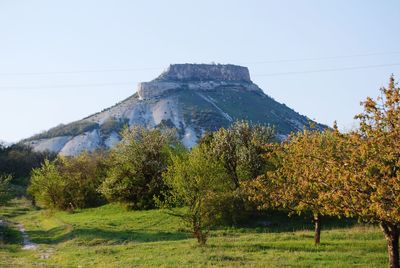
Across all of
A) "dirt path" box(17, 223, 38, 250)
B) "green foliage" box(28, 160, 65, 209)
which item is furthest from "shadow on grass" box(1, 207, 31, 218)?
"dirt path" box(17, 223, 38, 250)

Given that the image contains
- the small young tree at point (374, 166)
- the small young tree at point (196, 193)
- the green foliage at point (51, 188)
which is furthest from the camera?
the green foliage at point (51, 188)

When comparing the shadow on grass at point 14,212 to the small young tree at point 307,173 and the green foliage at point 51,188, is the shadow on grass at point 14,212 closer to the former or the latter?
the green foliage at point 51,188

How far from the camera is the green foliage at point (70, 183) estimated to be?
61250mm

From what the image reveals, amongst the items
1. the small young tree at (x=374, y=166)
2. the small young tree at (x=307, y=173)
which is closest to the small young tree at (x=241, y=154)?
the small young tree at (x=307, y=173)

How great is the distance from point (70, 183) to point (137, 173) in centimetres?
1335

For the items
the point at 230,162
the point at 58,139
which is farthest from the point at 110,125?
the point at 230,162

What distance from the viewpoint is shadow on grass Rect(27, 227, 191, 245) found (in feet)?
116

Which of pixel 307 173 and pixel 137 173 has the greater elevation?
pixel 137 173

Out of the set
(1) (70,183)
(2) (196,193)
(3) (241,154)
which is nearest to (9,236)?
(1) (70,183)

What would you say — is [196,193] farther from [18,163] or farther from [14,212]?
[18,163]

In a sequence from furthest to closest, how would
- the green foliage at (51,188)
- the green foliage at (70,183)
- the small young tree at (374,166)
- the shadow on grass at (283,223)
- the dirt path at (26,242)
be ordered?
the green foliage at (70,183) < the green foliage at (51,188) < the shadow on grass at (283,223) < the dirt path at (26,242) < the small young tree at (374,166)

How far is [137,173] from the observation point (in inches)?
2196

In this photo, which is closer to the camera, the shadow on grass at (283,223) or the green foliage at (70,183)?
the shadow on grass at (283,223)

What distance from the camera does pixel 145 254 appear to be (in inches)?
1046
